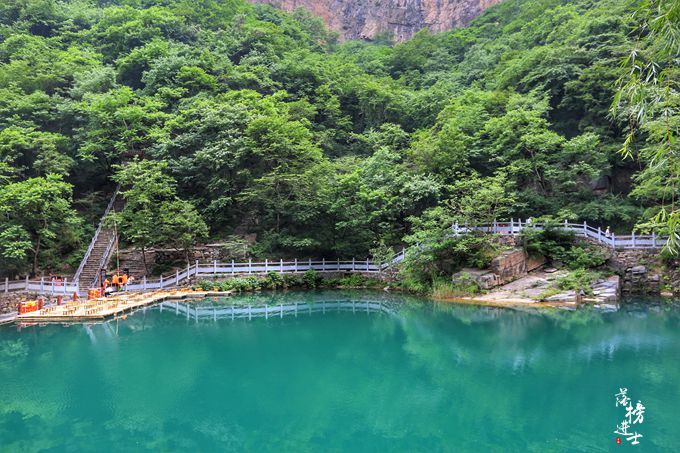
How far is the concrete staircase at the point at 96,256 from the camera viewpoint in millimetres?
19469

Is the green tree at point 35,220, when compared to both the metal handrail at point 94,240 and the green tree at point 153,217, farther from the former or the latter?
the green tree at point 153,217

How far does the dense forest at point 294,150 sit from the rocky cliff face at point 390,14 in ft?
67.6

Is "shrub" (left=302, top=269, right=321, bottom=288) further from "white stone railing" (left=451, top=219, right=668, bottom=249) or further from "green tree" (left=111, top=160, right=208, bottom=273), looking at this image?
"white stone railing" (left=451, top=219, right=668, bottom=249)

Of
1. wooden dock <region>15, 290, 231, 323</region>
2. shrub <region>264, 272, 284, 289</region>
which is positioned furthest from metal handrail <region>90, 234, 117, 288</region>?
shrub <region>264, 272, 284, 289</region>

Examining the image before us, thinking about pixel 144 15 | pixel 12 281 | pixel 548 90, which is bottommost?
pixel 12 281

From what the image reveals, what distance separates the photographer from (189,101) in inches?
1054

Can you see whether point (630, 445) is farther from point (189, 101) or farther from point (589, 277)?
point (189, 101)

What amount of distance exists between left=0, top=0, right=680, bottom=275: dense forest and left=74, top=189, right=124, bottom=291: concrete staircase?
0.77 m

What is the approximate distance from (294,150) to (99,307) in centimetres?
1166

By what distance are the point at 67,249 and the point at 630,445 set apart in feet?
75.9

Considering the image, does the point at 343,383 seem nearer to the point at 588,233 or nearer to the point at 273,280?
the point at 273,280

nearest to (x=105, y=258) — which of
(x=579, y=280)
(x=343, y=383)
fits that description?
(x=343, y=383)

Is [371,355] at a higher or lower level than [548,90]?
lower

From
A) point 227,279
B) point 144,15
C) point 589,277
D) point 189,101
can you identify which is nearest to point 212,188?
point 227,279
